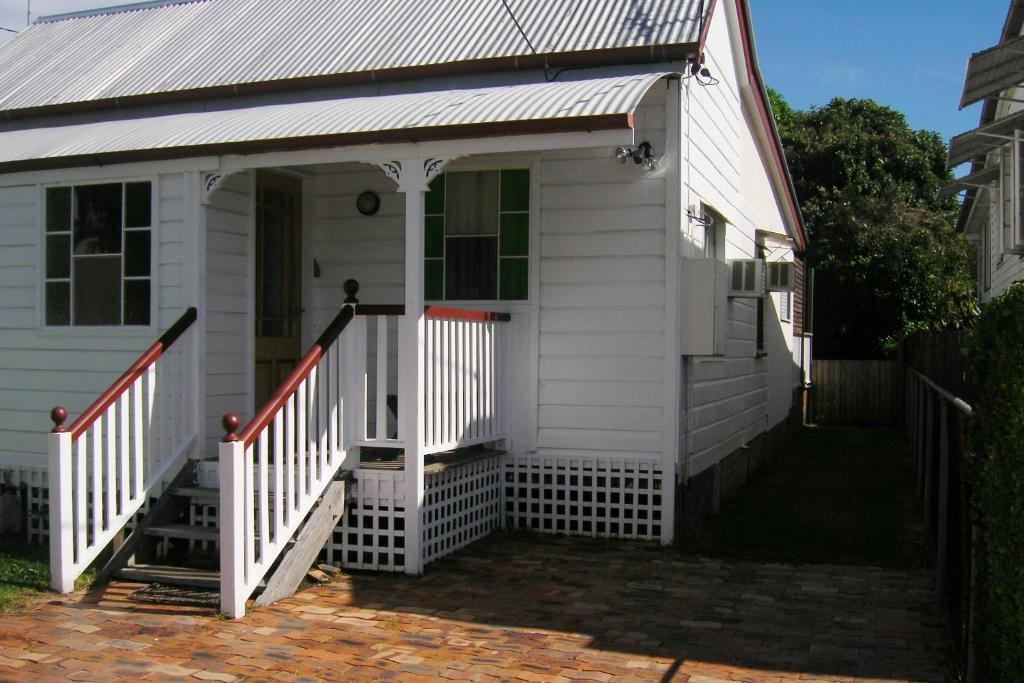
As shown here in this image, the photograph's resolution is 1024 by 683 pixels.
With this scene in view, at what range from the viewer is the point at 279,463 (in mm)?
6844

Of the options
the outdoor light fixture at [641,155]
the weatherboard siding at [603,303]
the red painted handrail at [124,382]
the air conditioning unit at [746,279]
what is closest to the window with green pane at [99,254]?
the red painted handrail at [124,382]

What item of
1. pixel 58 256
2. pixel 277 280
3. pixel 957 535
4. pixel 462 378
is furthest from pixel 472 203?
pixel 957 535

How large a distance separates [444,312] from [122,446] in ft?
8.29

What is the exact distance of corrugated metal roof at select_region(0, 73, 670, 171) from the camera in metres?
7.08

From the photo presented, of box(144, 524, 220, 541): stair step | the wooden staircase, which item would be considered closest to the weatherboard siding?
the wooden staircase

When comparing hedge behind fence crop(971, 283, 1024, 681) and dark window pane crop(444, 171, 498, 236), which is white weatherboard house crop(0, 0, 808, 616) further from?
hedge behind fence crop(971, 283, 1024, 681)

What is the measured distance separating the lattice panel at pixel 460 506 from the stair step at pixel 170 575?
5.26 ft

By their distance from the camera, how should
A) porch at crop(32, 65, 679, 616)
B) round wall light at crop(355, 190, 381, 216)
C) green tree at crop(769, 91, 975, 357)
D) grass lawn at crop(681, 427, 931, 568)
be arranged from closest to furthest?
porch at crop(32, 65, 679, 616) → grass lawn at crop(681, 427, 931, 568) → round wall light at crop(355, 190, 381, 216) → green tree at crop(769, 91, 975, 357)

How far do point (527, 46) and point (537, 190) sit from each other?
1389mm

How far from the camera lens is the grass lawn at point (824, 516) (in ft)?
27.4

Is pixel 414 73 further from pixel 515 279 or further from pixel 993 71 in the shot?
pixel 993 71

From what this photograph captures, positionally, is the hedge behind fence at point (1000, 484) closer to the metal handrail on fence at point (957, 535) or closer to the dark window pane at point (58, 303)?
the metal handrail on fence at point (957, 535)

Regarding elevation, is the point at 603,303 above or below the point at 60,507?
above

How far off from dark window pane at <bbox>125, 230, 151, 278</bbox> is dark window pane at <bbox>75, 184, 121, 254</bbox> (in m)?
0.14
